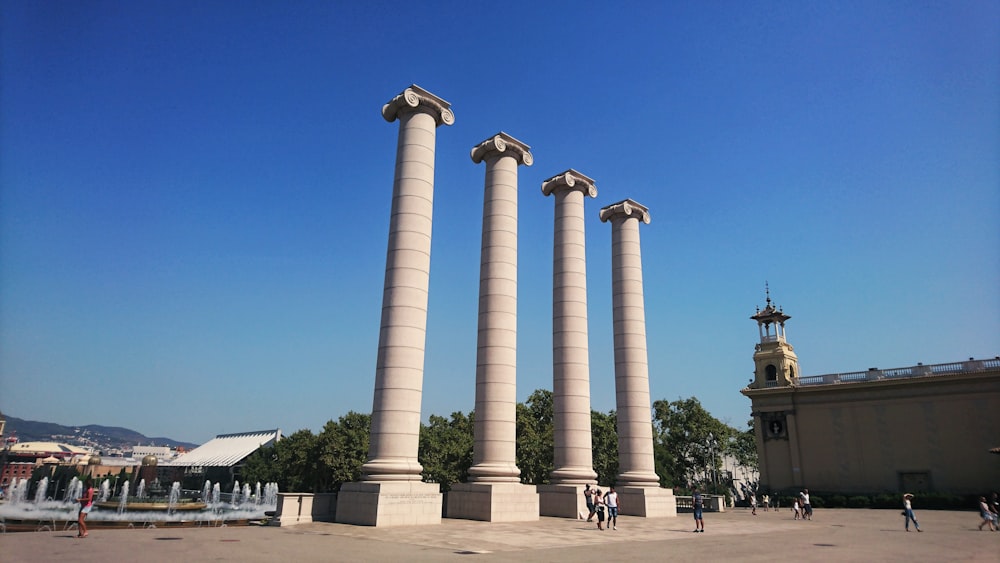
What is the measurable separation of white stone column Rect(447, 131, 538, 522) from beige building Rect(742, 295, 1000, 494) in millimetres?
58260

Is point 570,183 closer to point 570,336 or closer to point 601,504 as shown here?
point 570,336

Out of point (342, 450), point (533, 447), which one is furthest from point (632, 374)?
point (342, 450)

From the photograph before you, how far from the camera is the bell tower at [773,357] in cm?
9006

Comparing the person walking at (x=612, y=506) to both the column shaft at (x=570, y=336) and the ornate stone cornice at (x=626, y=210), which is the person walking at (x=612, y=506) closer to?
the column shaft at (x=570, y=336)

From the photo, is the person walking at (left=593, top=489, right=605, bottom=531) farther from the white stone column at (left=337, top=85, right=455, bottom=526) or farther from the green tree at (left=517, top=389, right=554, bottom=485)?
the green tree at (left=517, top=389, right=554, bottom=485)

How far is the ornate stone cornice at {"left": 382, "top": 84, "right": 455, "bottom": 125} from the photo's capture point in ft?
141

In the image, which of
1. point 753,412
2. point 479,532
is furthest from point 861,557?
point 753,412

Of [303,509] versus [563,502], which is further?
[563,502]

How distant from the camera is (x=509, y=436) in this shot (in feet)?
143

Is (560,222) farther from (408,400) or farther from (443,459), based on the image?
(443,459)

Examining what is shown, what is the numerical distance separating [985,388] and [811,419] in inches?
802

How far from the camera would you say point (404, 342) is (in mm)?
38469

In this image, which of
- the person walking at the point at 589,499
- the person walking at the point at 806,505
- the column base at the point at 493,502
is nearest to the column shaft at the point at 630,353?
the person walking at the point at 589,499

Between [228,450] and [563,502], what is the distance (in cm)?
16523
